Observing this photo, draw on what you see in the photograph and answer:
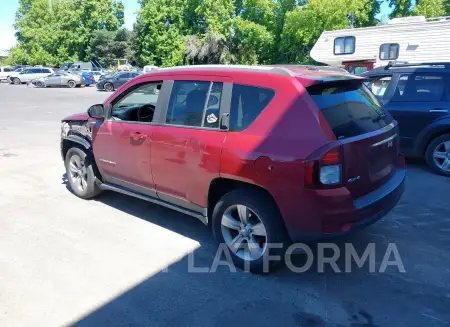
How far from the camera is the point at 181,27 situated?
40.9m

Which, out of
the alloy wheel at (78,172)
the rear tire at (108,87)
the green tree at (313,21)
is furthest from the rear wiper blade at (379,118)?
the rear tire at (108,87)

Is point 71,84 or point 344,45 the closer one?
point 344,45

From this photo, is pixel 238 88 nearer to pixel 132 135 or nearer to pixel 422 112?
pixel 132 135

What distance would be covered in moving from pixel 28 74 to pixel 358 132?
134 ft

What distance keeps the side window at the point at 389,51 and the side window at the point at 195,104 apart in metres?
13.1

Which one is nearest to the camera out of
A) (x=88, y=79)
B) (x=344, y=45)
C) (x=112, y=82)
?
(x=344, y=45)

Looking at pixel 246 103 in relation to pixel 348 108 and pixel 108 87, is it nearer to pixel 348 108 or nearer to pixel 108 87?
pixel 348 108

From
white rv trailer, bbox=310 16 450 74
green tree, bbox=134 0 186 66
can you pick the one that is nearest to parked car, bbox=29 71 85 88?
green tree, bbox=134 0 186 66

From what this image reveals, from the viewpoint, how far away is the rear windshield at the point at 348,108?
3.26 meters

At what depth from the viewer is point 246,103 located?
352 centimetres

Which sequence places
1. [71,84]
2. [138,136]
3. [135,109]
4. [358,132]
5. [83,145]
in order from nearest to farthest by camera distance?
[358,132], [138,136], [135,109], [83,145], [71,84]

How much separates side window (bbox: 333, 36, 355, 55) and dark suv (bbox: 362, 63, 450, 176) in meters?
9.95

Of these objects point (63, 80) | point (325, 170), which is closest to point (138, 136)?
point (325, 170)

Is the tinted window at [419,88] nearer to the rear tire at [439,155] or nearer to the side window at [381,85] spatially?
the side window at [381,85]
